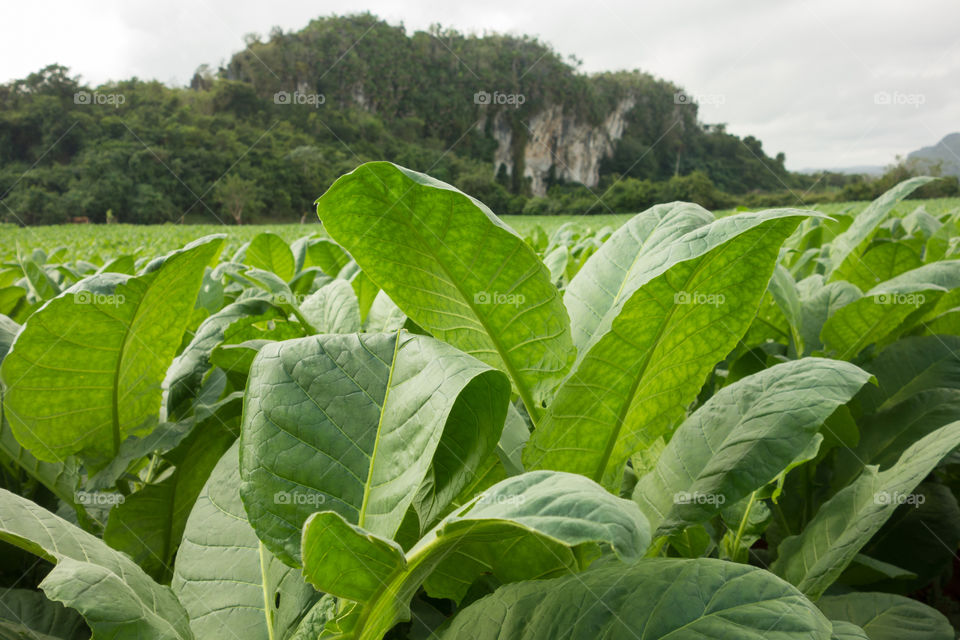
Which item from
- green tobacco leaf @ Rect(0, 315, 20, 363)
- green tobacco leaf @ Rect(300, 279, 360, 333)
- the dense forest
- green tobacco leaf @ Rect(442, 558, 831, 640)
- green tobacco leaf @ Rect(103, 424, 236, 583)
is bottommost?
green tobacco leaf @ Rect(103, 424, 236, 583)

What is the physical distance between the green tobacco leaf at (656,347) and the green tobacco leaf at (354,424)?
101 mm

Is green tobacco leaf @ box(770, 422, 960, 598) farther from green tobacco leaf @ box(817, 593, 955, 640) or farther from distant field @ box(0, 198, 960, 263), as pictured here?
distant field @ box(0, 198, 960, 263)

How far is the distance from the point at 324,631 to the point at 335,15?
217ft

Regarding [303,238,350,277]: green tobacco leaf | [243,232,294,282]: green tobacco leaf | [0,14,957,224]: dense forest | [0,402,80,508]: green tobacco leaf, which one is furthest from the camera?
[0,14,957,224]: dense forest

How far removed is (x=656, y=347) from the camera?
0.54m

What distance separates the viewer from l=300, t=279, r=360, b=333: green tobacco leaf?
830mm

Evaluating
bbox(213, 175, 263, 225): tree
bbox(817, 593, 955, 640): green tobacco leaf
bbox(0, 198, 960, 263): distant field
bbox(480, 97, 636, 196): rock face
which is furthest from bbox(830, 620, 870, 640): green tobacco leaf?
bbox(480, 97, 636, 196): rock face

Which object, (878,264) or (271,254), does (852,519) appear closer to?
(878,264)

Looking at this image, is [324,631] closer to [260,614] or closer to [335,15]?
[260,614]

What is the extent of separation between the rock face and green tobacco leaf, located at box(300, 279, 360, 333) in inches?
2374

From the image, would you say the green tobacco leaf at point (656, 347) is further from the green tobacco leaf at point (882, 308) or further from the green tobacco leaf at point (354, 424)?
the green tobacco leaf at point (882, 308)

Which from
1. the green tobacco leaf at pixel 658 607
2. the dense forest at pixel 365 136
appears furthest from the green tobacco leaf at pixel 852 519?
the dense forest at pixel 365 136

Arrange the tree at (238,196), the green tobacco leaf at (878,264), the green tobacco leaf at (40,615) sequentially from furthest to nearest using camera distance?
the tree at (238,196) < the green tobacco leaf at (878,264) < the green tobacco leaf at (40,615)

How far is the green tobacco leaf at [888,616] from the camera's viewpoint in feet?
1.91
